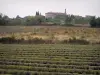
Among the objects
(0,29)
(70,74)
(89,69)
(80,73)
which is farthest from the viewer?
(0,29)

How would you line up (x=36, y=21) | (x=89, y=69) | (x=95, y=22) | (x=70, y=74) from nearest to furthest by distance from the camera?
(x=70, y=74)
(x=89, y=69)
(x=95, y=22)
(x=36, y=21)

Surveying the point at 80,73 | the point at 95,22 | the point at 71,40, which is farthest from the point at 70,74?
the point at 95,22

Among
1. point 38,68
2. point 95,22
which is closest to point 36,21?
point 95,22

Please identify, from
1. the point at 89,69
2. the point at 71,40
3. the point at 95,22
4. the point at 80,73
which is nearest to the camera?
the point at 80,73

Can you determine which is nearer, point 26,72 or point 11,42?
point 26,72

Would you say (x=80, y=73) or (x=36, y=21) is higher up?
(x=36, y=21)

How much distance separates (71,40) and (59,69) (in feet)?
41.7

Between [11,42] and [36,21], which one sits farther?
[36,21]

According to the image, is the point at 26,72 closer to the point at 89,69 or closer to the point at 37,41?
the point at 89,69

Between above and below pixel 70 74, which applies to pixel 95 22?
above

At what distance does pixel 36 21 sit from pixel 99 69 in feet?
112

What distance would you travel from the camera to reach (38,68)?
751 cm

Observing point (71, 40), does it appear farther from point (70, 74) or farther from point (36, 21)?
point (36, 21)

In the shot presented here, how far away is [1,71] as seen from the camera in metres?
7.00
